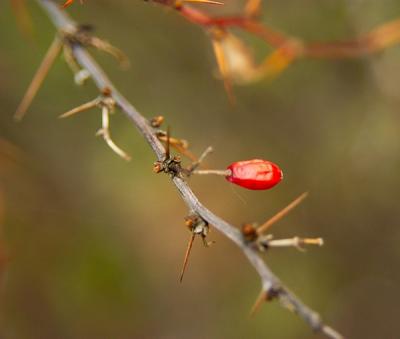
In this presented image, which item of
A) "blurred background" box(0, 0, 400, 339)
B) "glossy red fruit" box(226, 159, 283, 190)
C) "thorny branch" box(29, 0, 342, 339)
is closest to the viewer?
"thorny branch" box(29, 0, 342, 339)

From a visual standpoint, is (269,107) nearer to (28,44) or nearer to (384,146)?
(384,146)

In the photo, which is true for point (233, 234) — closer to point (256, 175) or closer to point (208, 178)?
point (256, 175)

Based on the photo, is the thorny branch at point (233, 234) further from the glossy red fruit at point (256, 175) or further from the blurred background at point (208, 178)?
the blurred background at point (208, 178)

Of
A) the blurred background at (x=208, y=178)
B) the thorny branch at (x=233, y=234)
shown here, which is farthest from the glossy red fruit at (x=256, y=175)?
the blurred background at (x=208, y=178)

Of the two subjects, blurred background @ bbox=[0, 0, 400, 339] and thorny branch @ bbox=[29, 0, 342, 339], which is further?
blurred background @ bbox=[0, 0, 400, 339]

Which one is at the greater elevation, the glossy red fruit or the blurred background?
the blurred background

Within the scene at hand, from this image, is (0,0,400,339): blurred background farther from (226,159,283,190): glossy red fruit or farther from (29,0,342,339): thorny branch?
(226,159,283,190): glossy red fruit

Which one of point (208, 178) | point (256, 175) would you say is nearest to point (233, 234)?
point (256, 175)

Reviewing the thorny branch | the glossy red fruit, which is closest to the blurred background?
the thorny branch
